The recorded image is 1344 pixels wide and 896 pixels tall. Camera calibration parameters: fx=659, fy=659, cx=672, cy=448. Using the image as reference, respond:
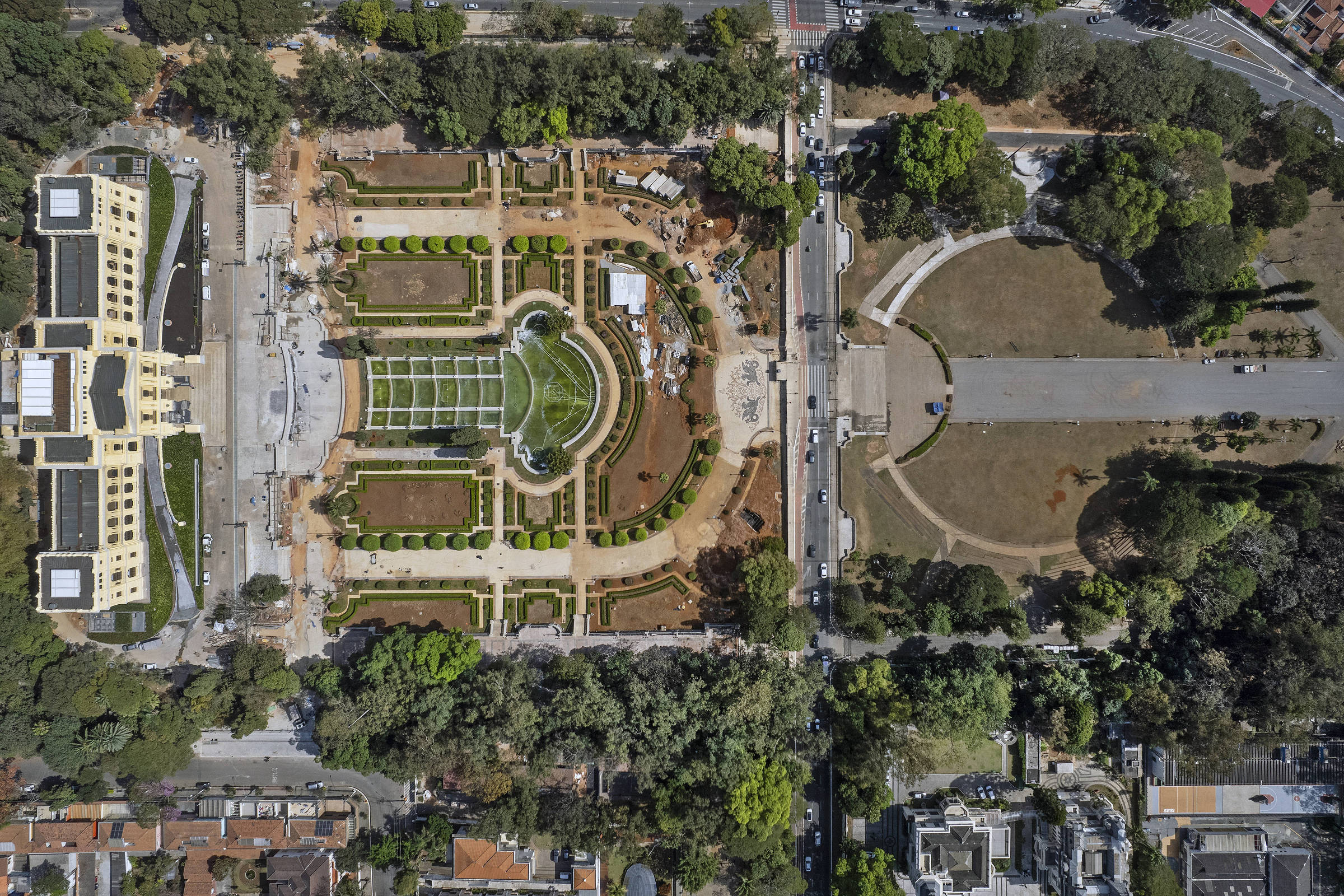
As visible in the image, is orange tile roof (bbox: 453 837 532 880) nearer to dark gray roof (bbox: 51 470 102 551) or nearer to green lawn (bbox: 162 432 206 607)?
green lawn (bbox: 162 432 206 607)

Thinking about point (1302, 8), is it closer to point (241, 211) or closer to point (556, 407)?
point (556, 407)

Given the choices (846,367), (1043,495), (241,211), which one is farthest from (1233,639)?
(241,211)

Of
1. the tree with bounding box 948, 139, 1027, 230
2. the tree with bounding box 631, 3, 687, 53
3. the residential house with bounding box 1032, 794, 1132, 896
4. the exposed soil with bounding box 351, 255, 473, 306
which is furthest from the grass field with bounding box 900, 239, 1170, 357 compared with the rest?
the residential house with bounding box 1032, 794, 1132, 896

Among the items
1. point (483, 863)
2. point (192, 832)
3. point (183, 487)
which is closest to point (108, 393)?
point (183, 487)

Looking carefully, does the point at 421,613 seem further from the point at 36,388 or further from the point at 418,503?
the point at 36,388

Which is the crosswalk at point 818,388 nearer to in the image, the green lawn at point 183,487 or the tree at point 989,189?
the tree at point 989,189

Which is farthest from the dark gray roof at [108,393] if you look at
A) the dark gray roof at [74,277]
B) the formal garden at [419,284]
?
the formal garden at [419,284]
